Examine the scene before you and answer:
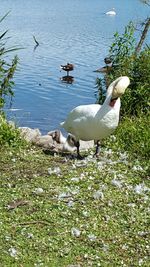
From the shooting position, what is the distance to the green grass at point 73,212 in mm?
5820

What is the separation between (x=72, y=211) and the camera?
6.83m

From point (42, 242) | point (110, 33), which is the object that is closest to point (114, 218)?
point (42, 242)

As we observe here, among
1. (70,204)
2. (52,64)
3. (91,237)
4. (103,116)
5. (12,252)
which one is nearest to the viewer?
(12,252)

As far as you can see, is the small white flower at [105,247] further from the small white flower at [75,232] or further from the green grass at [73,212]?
the small white flower at [75,232]

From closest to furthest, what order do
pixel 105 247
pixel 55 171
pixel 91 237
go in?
pixel 105 247 < pixel 91 237 < pixel 55 171

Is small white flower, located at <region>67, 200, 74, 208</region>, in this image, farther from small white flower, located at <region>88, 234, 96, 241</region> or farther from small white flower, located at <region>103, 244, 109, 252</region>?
small white flower, located at <region>103, 244, 109, 252</region>

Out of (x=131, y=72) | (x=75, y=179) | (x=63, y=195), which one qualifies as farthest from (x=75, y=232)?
(x=131, y=72)

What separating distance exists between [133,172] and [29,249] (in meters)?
3.19

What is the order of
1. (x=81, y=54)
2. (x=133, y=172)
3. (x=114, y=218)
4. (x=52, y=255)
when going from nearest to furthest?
(x=52, y=255), (x=114, y=218), (x=133, y=172), (x=81, y=54)

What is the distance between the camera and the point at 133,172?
8.62m

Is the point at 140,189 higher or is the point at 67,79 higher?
the point at 140,189

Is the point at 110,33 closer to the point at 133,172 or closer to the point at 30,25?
the point at 30,25

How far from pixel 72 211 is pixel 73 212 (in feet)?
0.08

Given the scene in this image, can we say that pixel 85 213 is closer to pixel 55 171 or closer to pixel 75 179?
pixel 75 179
